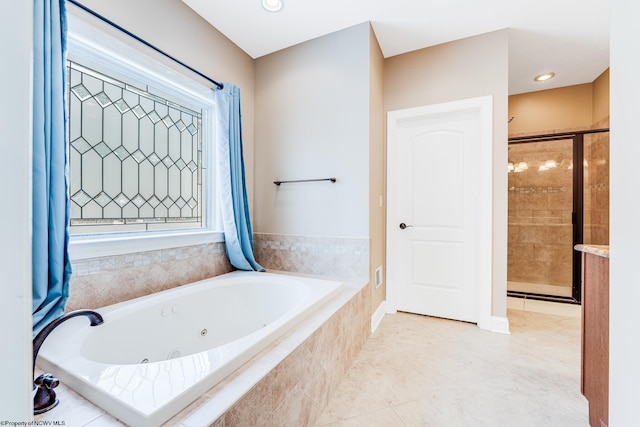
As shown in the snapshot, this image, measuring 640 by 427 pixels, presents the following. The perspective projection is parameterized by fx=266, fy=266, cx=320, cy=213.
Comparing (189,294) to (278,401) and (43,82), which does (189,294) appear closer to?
(278,401)

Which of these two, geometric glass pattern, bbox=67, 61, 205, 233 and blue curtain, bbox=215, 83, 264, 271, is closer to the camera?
geometric glass pattern, bbox=67, 61, 205, 233

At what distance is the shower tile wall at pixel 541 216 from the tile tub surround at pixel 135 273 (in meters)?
3.38

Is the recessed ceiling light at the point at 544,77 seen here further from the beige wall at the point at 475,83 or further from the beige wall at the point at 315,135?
the beige wall at the point at 315,135

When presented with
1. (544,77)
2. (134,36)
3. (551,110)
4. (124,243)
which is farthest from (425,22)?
(124,243)

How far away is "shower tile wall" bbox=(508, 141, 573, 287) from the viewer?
2877 mm

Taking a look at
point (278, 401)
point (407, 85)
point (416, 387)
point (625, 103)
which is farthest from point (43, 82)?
point (407, 85)

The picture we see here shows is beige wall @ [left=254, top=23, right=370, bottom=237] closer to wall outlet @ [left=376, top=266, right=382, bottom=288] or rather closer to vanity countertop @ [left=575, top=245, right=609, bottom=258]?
wall outlet @ [left=376, top=266, right=382, bottom=288]

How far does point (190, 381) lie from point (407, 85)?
267 centimetres

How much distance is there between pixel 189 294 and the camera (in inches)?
65.6

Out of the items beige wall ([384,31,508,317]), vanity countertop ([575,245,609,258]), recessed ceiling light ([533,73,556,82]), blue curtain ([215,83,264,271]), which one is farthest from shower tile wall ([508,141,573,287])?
blue curtain ([215,83,264,271])

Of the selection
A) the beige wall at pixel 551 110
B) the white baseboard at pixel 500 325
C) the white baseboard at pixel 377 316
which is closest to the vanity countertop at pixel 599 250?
the white baseboard at pixel 500 325

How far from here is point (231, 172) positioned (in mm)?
2123

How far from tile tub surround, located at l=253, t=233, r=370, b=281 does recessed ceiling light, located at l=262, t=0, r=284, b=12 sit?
5.70ft

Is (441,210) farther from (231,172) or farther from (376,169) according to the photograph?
(231,172)
